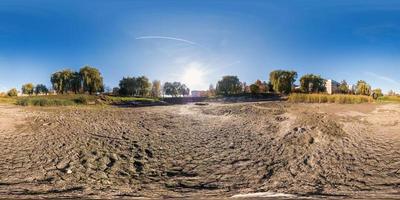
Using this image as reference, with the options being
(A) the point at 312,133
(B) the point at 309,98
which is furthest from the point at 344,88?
(A) the point at 312,133

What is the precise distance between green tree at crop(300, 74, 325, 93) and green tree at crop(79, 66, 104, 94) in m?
17.4

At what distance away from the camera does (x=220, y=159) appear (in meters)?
7.79

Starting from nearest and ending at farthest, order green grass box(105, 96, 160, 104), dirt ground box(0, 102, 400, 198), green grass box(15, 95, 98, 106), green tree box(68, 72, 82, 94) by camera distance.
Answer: dirt ground box(0, 102, 400, 198) < green grass box(15, 95, 98, 106) < green tree box(68, 72, 82, 94) < green grass box(105, 96, 160, 104)

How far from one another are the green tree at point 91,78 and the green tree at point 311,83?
17.4 m

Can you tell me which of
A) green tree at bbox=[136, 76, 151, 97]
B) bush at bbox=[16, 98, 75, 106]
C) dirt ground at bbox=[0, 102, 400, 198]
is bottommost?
dirt ground at bbox=[0, 102, 400, 198]

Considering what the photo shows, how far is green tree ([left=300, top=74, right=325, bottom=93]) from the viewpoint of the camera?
26.0 m

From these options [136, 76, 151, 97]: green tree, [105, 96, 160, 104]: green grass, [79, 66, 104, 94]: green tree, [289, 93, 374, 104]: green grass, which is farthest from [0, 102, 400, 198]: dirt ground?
[136, 76, 151, 97]: green tree

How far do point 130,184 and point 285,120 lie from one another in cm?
821

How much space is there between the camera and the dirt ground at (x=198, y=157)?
5.50 metres

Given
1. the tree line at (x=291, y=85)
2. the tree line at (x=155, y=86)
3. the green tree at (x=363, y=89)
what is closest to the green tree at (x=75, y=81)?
the tree line at (x=155, y=86)

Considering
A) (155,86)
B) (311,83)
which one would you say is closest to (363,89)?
(311,83)

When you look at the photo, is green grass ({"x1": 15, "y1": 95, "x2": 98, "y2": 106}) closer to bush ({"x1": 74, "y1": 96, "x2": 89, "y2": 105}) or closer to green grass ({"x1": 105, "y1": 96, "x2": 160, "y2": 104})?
bush ({"x1": 74, "y1": 96, "x2": 89, "y2": 105})

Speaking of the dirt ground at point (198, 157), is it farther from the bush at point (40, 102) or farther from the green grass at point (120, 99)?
the green grass at point (120, 99)

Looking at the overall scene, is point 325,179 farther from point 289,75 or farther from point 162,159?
point 289,75
